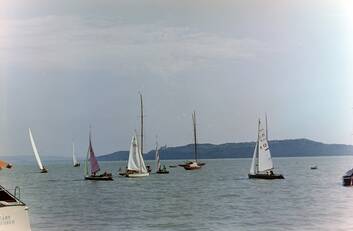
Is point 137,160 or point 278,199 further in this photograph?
point 137,160

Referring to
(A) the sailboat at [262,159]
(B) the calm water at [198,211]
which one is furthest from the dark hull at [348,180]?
(A) the sailboat at [262,159]

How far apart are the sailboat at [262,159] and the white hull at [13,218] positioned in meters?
65.5

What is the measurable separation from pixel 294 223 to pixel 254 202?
20252 mm

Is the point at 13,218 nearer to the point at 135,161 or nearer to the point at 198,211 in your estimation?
the point at 198,211

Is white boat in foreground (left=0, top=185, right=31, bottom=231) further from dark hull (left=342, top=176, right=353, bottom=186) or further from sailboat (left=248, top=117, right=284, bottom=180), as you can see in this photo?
sailboat (left=248, top=117, right=284, bottom=180)

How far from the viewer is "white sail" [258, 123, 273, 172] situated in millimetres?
92062

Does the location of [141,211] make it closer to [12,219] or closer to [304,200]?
[304,200]

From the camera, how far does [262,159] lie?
93.9 meters

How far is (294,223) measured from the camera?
44.7 meters

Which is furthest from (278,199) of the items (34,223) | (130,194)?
(34,223)

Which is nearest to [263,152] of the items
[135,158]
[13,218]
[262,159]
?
[262,159]

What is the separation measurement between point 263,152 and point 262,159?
1789 millimetres

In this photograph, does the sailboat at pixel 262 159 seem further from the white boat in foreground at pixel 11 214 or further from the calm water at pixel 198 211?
the white boat in foreground at pixel 11 214

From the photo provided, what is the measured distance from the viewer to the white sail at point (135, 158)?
107 meters
